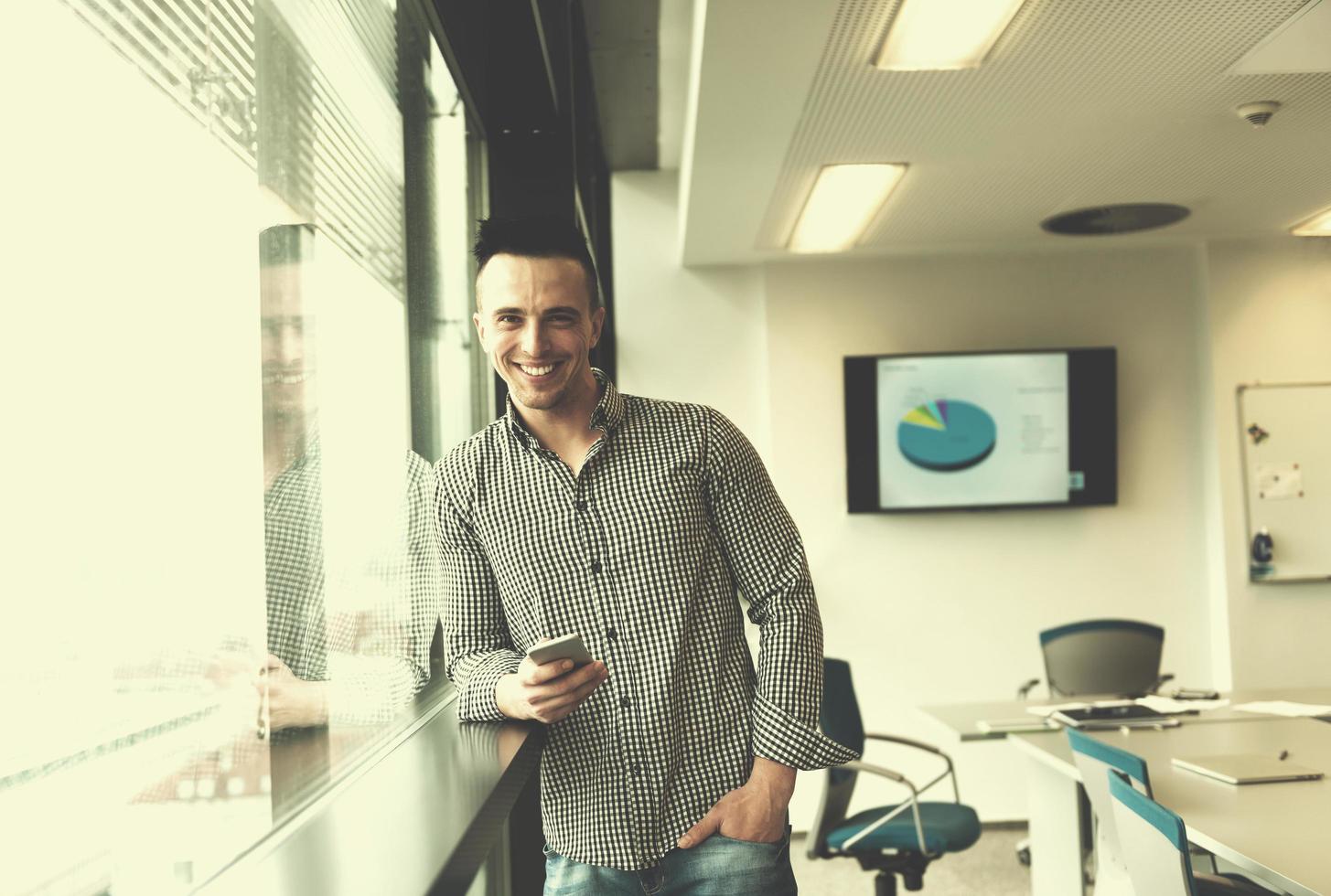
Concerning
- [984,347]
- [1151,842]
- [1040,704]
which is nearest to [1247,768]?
[1151,842]

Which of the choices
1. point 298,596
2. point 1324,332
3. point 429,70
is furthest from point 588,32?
point 1324,332

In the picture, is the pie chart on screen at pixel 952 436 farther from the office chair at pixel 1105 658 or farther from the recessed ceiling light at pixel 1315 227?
the recessed ceiling light at pixel 1315 227

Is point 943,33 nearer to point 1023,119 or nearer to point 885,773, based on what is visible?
point 1023,119

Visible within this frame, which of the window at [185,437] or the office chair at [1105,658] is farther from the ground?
the window at [185,437]

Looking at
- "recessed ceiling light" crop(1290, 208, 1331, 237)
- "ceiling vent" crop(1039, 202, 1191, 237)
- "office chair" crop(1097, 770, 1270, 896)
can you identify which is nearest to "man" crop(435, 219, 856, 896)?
"office chair" crop(1097, 770, 1270, 896)

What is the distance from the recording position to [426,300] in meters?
2.28

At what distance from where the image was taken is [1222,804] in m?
2.72

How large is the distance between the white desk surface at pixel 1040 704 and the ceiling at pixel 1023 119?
207 cm

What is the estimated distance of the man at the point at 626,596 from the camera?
1632mm

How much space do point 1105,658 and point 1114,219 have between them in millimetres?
2052

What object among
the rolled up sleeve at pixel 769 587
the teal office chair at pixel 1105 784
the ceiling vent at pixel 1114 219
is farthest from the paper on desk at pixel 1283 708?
the rolled up sleeve at pixel 769 587

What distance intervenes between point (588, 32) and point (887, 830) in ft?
10.3

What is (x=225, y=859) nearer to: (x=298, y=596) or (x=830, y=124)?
(x=298, y=596)

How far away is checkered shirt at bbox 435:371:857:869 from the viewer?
1.65 meters
